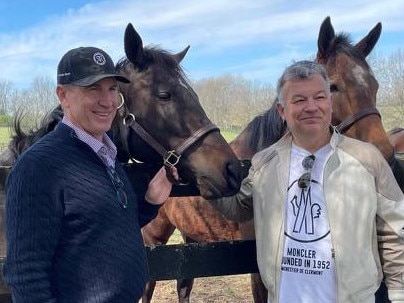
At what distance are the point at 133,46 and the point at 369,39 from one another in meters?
1.91

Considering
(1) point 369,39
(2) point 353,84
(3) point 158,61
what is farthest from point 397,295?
(1) point 369,39

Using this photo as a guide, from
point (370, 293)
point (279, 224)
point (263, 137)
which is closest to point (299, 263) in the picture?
point (279, 224)

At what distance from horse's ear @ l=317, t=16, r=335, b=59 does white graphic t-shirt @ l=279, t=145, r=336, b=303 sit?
1.76 meters

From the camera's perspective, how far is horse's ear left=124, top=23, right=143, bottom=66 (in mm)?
2987

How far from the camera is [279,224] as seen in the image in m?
2.23

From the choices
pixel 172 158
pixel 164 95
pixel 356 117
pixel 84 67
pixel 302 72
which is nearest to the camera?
pixel 84 67

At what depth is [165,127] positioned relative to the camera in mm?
2893

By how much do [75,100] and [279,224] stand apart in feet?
3.36

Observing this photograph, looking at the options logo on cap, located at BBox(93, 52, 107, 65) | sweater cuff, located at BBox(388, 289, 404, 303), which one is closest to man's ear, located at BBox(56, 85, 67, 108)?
logo on cap, located at BBox(93, 52, 107, 65)

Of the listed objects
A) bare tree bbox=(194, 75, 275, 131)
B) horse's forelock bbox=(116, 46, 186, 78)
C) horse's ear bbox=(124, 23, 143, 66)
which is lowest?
bare tree bbox=(194, 75, 275, 131)

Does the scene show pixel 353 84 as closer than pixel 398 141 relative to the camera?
Yes

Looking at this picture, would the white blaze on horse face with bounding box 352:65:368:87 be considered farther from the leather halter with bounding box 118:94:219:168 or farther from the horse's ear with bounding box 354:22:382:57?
the leather halter with bounding box 118:94:219:168

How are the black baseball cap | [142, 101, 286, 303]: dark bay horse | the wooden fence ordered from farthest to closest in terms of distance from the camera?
[142, 101, 286, 303]: dark bay horse → the wooden fence → the black baseball cap

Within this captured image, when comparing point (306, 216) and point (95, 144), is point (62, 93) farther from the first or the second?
point (306, 216)
